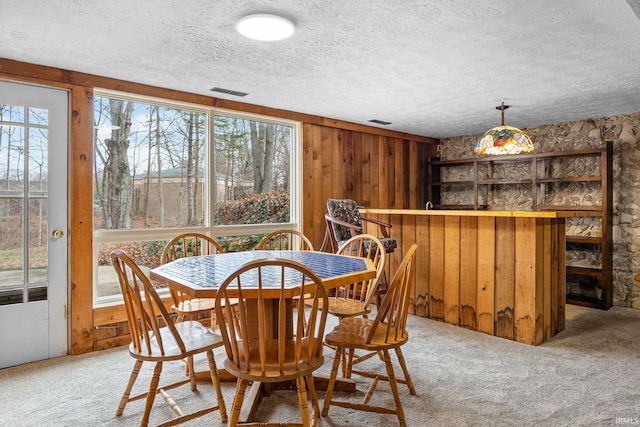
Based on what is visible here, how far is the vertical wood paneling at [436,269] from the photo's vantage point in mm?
4012

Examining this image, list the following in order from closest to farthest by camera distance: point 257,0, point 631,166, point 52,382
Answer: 1. point 257,0
2. point 52,382
3. point 631,166

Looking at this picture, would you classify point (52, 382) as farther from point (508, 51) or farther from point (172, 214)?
point (508, 51)

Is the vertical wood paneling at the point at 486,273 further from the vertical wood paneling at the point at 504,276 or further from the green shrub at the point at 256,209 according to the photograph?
the green shrub at the point at 256,209

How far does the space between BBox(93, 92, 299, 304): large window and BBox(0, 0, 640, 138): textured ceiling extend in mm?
366

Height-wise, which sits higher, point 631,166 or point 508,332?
point 631,166

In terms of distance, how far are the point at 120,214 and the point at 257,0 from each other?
91.6 inches

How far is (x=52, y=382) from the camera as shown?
8.77 ft

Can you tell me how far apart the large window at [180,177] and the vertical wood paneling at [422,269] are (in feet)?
4.78

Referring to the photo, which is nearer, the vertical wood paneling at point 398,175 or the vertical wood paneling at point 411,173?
the vertical wood paneling at point 398,175

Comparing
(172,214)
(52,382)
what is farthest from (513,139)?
(52,382)

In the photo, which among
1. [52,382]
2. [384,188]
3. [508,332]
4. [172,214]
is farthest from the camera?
[384,188]

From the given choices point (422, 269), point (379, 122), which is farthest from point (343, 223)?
point (379, 122)

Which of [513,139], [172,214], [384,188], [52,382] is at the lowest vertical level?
[52,382]

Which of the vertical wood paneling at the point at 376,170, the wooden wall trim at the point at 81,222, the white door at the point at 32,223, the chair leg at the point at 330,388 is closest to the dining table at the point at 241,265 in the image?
the chair leg at the point at 330,388
